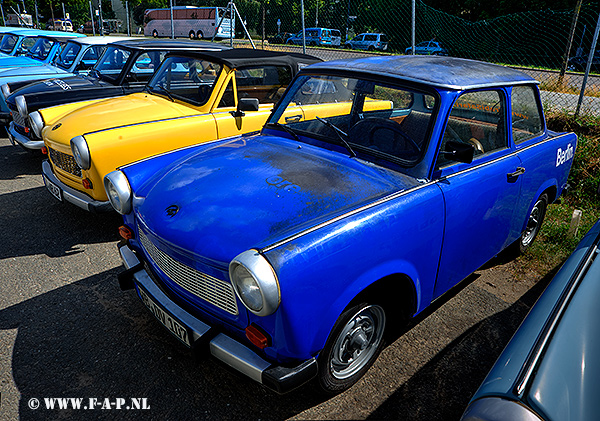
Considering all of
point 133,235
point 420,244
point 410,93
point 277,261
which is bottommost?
point 133,235

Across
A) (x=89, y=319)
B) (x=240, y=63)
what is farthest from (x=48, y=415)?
(x=240, y=63)

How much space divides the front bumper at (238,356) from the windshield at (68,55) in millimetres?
7974

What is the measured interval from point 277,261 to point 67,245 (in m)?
3.09

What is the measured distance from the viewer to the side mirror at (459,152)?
2578 mm

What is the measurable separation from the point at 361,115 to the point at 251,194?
121 centimetres

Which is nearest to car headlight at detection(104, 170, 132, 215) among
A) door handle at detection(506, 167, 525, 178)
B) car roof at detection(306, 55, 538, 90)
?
car roof at detection(306, 55, 538, 90)

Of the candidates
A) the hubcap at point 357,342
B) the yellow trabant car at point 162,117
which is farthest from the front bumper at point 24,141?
the hubcap at point 357,342

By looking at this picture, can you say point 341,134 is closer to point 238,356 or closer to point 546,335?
point 238,356

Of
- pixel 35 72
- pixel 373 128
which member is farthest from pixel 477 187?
pixel 35 72

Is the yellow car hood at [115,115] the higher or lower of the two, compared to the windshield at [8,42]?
lower

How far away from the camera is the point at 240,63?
4.77 metres

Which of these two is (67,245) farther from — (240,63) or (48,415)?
(240,63)

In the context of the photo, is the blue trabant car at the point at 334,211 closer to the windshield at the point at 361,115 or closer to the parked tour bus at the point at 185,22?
the windshield at the point at 361,115

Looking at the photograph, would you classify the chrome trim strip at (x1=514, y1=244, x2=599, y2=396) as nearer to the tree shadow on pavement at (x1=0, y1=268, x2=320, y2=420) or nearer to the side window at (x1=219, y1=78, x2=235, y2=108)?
the tree shadow on pavement at (x1=0, y1=268, x2=320, y2=420)
